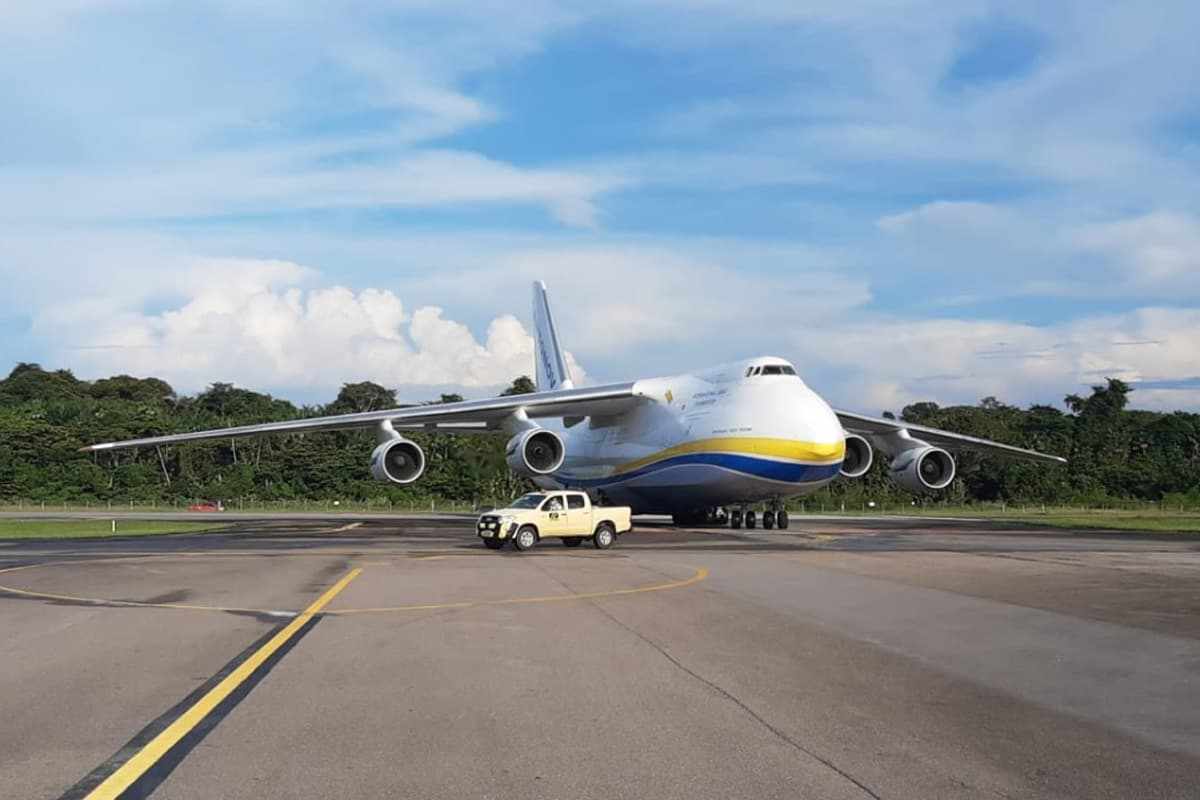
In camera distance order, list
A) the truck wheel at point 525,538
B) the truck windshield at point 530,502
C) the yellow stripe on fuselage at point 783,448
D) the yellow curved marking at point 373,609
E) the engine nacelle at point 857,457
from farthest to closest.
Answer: the engine nacelle at point 857,457, the yellow stripe on fuselage at point 783,448, the truck windshield at point 530,502, the truck wheel at point 525,538, the yellow curved marking at point 373,609

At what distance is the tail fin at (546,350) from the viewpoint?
191 ft

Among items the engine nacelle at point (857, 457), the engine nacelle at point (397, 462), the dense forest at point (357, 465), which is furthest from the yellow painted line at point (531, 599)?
the dense forest at point (357, 465)

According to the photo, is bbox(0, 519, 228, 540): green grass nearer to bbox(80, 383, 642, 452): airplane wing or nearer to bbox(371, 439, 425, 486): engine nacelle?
bbox(80, 383, 642, 452): airplane wing

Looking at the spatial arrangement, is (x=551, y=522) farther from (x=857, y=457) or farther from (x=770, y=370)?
(x=857, y=457)

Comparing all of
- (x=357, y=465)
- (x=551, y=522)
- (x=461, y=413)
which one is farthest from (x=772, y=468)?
(x=357, y=465)

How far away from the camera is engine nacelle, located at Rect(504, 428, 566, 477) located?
4156 cm

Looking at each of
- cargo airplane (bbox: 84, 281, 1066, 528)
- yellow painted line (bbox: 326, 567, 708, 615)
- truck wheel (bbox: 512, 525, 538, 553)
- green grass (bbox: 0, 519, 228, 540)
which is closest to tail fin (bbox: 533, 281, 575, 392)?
cargo airplane (bbox: 84, 281, 1066, 528)

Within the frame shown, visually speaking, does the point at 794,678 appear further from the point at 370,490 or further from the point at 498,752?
the point at 370,490

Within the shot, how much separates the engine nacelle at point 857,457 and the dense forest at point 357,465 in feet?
84.1

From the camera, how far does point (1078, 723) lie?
8.47m

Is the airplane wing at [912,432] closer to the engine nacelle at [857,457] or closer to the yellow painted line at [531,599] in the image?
the engine nacelle at [857,457]

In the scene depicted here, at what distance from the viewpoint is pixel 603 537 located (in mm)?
30375

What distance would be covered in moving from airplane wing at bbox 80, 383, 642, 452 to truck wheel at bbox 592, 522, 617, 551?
42.3ft

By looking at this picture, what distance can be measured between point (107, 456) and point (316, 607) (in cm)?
7378
